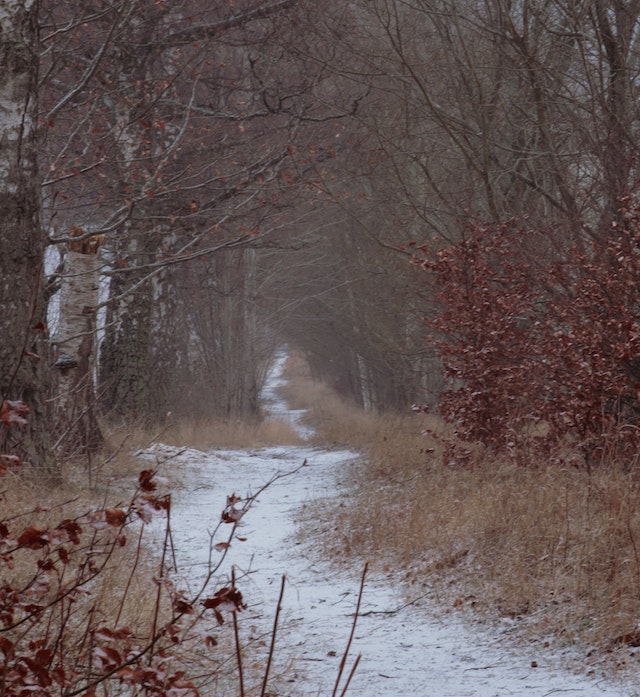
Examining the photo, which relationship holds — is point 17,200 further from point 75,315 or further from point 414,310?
point 414,310

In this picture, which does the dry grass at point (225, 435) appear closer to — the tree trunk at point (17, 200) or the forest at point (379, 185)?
the forest at point (379, 185)

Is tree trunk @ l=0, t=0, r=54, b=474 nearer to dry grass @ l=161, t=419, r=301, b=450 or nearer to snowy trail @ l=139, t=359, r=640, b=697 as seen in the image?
snowy trail @ l=139, t=359, r=640, b=697

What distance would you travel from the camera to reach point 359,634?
490 cm

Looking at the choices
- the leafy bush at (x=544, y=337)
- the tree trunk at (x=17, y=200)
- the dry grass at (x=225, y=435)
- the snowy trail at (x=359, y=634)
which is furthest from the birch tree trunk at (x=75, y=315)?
the dry grass at (x=225, y=435)

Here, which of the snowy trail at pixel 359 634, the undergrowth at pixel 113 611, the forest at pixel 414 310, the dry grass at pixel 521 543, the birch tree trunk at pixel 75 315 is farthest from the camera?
the birch tree trunk at pixel 75 315

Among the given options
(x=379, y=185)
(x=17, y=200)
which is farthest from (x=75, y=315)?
(x=379, y=185)

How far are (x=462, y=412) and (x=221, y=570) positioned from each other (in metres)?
3.46

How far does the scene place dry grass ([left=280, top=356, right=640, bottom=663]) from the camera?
4488 millimetres

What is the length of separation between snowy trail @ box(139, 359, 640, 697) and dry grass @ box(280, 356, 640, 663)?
23 centimetres

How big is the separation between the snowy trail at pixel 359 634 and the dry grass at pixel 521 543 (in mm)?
231

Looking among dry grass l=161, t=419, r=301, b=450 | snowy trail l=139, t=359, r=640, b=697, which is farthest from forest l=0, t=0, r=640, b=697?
dry grass l=161, t=419, r=301, b=450

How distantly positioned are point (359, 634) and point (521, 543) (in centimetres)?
125

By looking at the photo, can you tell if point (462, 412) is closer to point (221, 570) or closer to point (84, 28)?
point (221, 570)

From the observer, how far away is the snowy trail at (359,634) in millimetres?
3963
